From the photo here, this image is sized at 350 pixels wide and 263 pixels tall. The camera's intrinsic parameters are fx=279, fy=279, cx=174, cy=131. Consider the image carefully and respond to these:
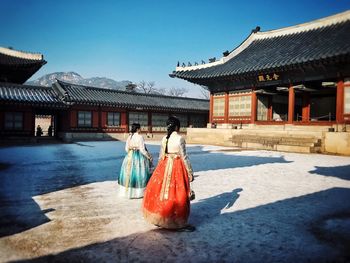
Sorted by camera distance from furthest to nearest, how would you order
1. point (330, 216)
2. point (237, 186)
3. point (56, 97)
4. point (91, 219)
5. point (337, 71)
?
point (56, 97)
point (337, 71)
point (237, 186)
point (330, 216)
point (91, 219)

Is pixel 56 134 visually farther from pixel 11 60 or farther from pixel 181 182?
pixel 181 182

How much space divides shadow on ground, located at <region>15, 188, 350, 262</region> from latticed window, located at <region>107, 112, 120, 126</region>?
890 inches

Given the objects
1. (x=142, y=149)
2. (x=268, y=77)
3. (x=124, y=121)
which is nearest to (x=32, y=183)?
(x=142, y=149)

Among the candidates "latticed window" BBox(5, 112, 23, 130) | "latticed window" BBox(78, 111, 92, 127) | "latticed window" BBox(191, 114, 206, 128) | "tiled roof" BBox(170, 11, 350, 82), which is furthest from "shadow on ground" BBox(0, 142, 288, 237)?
"latticed window" BBox(191, 114, 206, 128)

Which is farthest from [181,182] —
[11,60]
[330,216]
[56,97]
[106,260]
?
[56,97]

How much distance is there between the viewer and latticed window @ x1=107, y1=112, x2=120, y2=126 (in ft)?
85.7

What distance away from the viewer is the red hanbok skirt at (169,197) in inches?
140

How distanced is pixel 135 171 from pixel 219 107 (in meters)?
17.6

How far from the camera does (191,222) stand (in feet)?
13.1

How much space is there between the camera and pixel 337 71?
49.2 ft

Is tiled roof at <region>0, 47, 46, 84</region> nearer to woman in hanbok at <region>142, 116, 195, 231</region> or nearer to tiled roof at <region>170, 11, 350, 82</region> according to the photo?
tiled roof at <region>170, 11, 350, 82</region>

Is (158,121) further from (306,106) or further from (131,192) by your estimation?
(131,192)

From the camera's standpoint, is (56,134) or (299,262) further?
(56,134)

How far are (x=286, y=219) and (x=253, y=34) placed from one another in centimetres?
2324
